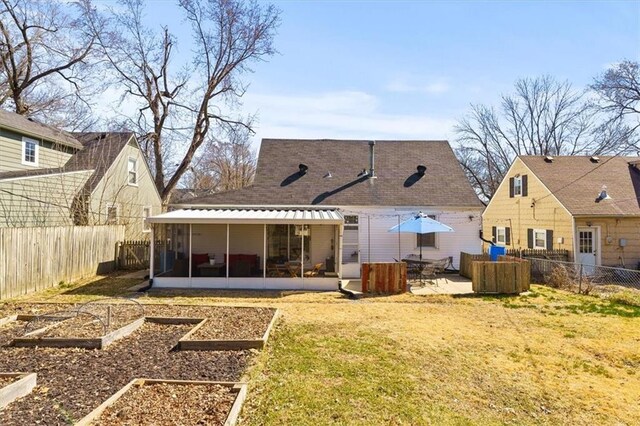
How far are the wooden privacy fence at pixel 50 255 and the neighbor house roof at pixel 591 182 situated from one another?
804 inches

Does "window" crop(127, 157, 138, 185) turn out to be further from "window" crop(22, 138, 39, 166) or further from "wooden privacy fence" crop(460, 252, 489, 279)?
"wooden privacy fence" crop(460, 252, 489, 279)

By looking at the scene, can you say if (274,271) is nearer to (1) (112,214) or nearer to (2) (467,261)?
(2) (467,261)

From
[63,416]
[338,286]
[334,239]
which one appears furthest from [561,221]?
[63,416]

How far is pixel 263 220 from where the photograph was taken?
1334 cm

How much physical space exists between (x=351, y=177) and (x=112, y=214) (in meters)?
11.9

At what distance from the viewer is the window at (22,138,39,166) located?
17.9 m

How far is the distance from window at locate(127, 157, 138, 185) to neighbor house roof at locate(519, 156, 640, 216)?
70.9 feet

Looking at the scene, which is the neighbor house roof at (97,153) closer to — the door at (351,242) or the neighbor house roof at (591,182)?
the door at (351,242)

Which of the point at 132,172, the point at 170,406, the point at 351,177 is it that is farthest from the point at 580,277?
the point at 132,172

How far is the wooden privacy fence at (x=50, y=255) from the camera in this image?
11.3 metres

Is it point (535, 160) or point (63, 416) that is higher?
point (535, 160)

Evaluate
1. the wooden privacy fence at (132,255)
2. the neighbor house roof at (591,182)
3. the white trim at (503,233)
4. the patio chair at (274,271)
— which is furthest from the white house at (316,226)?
the white trim at (503,233)

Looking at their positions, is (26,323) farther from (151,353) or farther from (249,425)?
(249,425)

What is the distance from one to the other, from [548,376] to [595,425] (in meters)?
1.49
